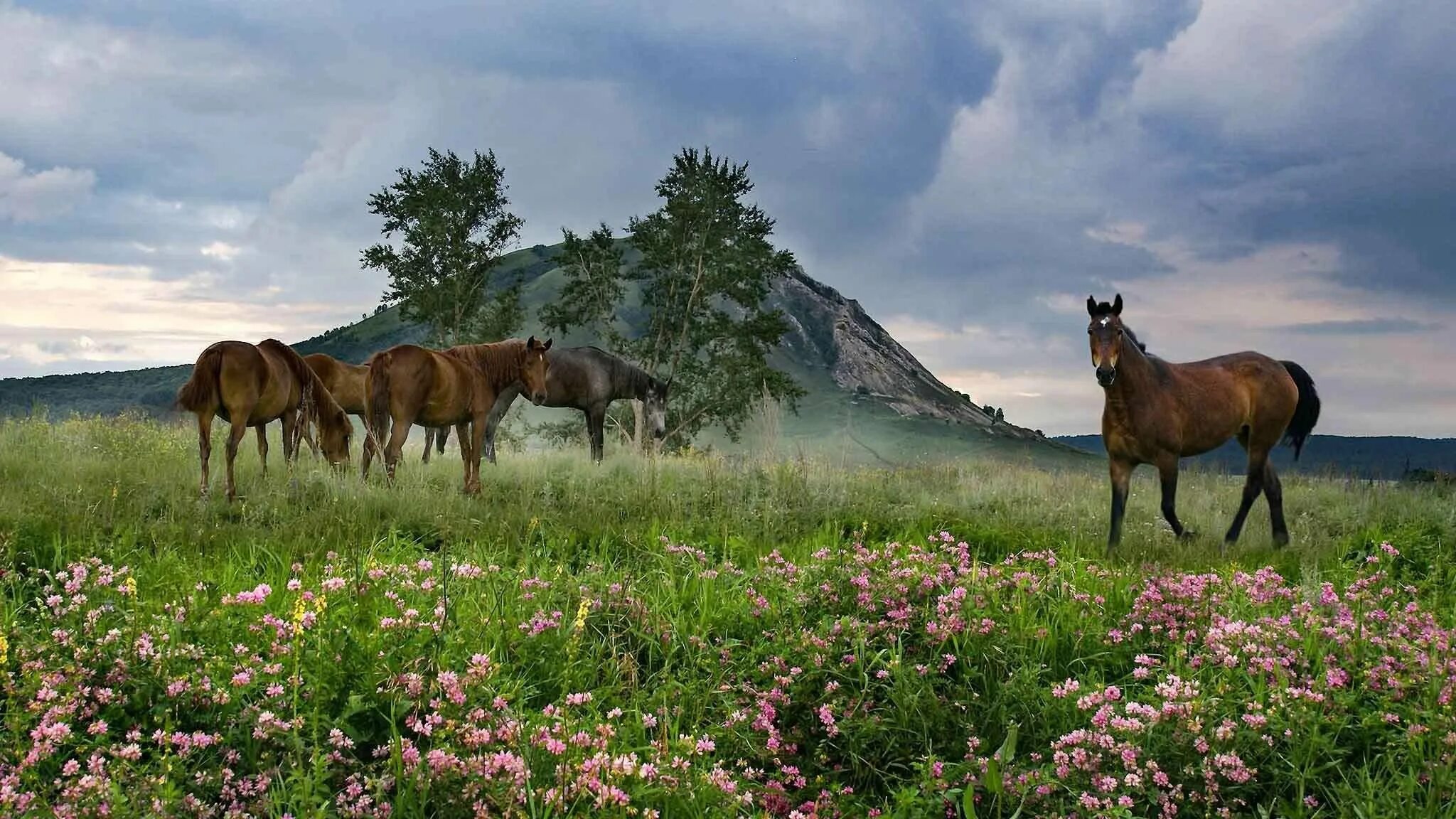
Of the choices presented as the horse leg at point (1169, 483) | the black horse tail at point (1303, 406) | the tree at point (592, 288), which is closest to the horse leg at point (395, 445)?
the horse leg at point (1169, 483)

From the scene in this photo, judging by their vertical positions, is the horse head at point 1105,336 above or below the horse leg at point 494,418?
above

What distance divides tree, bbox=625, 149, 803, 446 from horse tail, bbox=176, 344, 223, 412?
15052 millimetres

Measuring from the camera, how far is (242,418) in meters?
10.3

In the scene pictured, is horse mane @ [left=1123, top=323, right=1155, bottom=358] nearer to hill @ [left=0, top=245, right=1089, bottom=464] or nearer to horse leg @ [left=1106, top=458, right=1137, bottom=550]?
horse leg @ [left=1106, top=458, right=1137, bottom=550]

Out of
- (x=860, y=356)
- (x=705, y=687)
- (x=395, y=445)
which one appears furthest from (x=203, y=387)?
(x=860, y=356)

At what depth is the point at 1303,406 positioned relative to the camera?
41.9 ft

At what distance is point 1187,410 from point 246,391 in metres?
10.4

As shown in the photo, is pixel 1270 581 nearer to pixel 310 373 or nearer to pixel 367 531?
pixel 367 531

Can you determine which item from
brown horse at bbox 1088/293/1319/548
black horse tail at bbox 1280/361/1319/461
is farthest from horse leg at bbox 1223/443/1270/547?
black horse tail at bbox 1280/361/1319/461

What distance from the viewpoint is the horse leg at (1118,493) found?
9.66 m

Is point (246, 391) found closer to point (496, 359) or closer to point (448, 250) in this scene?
point (496, 359)

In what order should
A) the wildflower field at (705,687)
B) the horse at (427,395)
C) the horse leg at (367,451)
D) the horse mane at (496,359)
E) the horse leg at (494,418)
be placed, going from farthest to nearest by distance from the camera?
the horse leg at (494,418) → the horse mane at (496,359) → the horse at (427,395) → the horse leg at (367,451) → the wildflower field at (705,687)

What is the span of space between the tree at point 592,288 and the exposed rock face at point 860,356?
1636 centimetres

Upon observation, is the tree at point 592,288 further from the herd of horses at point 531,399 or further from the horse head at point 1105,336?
the horse head at point 1105,336
